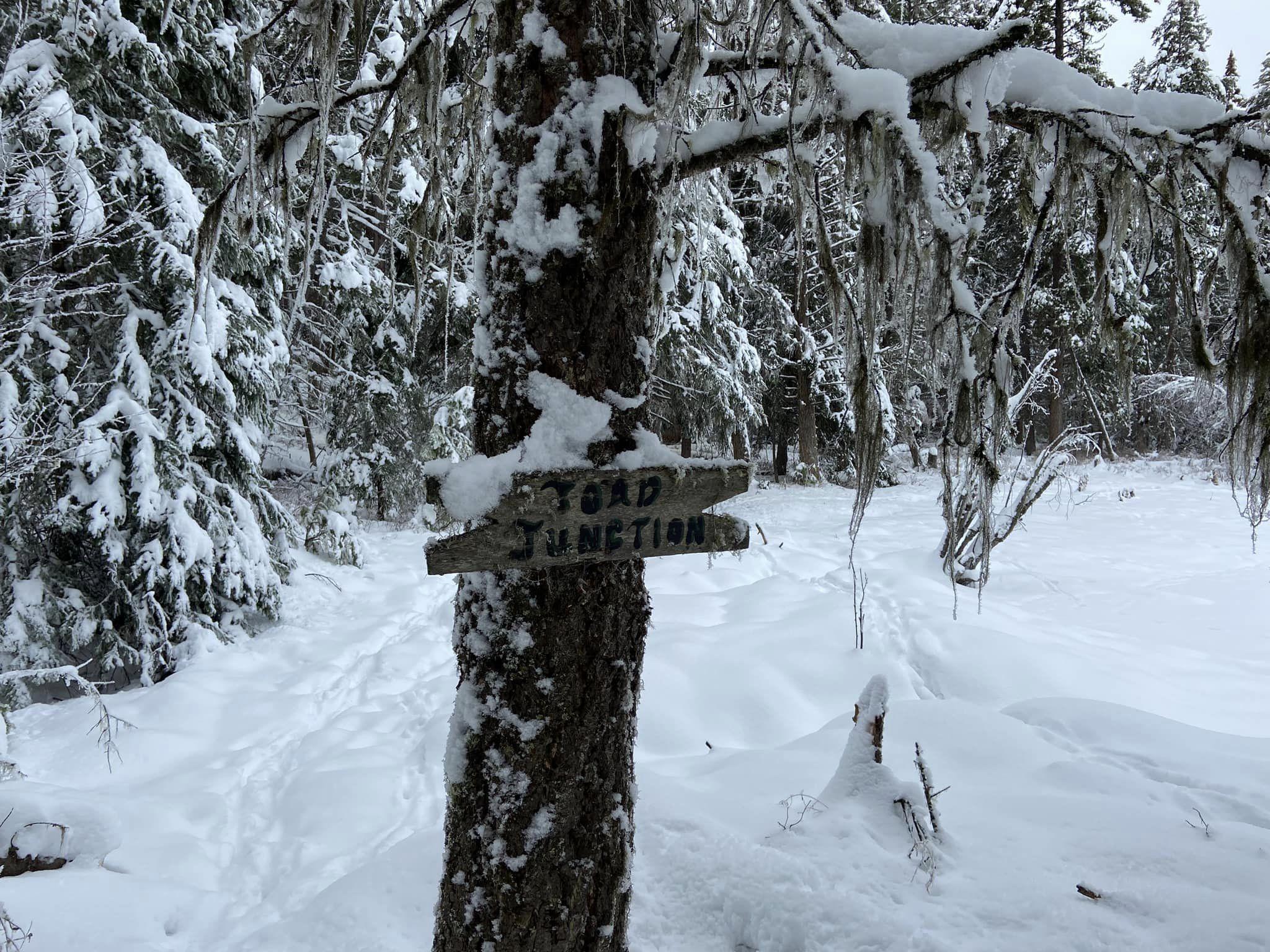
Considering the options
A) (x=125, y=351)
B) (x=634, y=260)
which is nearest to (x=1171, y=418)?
(x=634, y=260)

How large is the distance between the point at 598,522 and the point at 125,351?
596 cm

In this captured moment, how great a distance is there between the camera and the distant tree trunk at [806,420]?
51.2ft

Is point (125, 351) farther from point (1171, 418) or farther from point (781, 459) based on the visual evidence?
point (1171, 418)

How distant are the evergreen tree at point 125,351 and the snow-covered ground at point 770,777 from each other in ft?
2.63

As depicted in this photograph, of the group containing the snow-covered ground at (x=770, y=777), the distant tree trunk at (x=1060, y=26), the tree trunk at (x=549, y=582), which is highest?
the distant tree trunk at (x=1060, y=26)

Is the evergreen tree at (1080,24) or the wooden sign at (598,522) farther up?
the evergreen tree at (1080,24)

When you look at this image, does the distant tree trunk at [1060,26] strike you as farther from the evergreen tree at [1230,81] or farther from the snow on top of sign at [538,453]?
the snow on top of sign at [538,453]

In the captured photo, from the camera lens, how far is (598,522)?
1.76 metres

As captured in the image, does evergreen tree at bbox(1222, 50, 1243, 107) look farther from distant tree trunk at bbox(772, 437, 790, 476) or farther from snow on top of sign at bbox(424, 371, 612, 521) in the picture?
snow on top of sign at bbox(424, 371, 612, 521)

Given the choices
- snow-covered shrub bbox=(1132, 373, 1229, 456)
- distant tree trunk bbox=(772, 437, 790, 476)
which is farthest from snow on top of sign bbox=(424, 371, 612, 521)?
distant tree trunk bbox=(772, 437, 790, 476)

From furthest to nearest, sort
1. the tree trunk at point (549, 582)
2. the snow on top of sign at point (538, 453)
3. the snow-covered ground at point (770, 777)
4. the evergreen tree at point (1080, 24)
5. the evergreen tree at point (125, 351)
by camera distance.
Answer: the evergreen tree at point (1080, 24), the evergreen tree at point (125, 351), the snow-covered ground at point (770, 777), the tree trunk at point (549, 582), the snow on top of sign at point (538, 453)

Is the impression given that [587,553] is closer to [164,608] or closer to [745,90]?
[745,90]

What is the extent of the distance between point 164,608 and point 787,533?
7.92 meters

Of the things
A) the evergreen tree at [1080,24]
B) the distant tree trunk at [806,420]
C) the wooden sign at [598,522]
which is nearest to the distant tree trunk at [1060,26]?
the evergreen tree at [1080,24]
